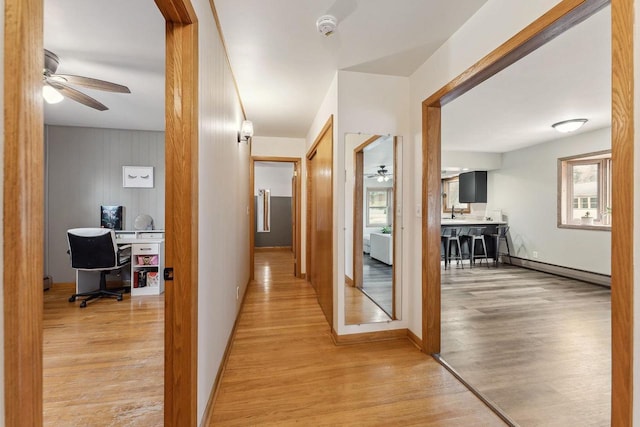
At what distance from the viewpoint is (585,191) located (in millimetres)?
4852

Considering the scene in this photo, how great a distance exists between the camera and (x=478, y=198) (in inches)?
258

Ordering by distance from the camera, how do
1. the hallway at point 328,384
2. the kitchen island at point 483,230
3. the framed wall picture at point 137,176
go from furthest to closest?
the kitchen island at point 483,230, the framed wall picture at point 137,176, the hallway at point 328,384

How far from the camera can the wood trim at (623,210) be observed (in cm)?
94

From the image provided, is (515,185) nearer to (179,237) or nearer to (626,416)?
(626,416)

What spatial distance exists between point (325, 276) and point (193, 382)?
1.86m

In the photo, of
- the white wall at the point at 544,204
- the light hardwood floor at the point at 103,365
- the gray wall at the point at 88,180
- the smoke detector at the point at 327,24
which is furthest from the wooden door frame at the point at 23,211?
the white wall at the point at 544,204

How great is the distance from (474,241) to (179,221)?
6294 mm

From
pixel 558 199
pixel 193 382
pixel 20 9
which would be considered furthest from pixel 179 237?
pixel 558 199

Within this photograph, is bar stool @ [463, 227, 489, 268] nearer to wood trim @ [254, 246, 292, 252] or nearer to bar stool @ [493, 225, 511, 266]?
bar stool @ [493, 225, 511, 266]

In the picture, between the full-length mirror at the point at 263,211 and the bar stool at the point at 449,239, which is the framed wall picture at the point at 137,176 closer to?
the full-length mirror at the point at 263,211

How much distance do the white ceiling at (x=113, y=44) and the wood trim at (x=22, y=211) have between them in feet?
5.77

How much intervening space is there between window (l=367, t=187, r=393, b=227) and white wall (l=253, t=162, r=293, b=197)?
5364 mm

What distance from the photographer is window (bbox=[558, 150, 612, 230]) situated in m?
4.57

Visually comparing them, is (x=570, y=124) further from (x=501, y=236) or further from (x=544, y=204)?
(x=501, y=236)
